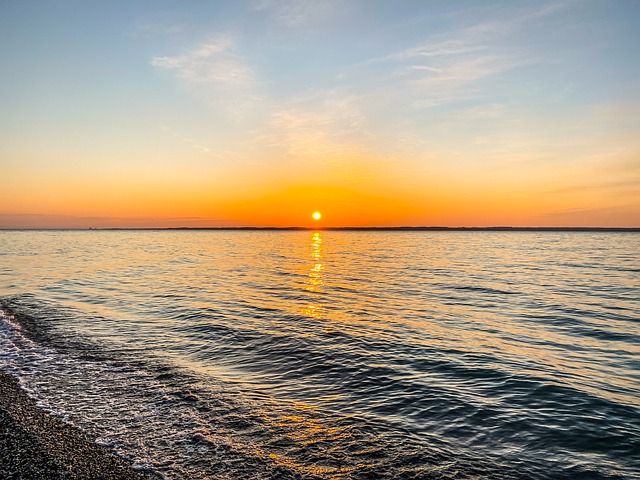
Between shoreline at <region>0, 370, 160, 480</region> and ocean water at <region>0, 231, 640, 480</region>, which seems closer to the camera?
shoreline at <region>0, 370, 160, 480</region>

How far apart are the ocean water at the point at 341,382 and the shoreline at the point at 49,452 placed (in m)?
0.34

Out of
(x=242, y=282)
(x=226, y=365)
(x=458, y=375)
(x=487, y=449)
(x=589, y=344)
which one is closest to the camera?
(x=487, y=449)

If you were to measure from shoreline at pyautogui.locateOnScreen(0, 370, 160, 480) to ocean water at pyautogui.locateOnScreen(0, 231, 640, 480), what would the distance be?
342 mm

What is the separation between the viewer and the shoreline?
7.26 meters

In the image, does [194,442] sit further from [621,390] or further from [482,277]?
[482,277]

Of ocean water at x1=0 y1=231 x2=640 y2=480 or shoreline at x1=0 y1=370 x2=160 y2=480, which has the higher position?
shoreline at x1=0 y1=370 x2=160 y2=480

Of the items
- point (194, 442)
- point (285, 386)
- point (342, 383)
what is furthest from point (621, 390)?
point (194, 442)

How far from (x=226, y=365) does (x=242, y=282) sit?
77.8ft

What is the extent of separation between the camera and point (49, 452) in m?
7.93

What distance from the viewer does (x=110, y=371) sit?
1352 centimetres

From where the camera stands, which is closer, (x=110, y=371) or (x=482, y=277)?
(x=110, y=371)

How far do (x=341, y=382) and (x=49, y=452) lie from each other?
26.4 ft

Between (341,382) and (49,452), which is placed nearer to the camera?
(49,452)

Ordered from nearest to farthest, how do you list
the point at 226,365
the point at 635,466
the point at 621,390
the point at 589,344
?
the point at 635,466, the point at 621,390, the point at 226,365, the point at 589,344
